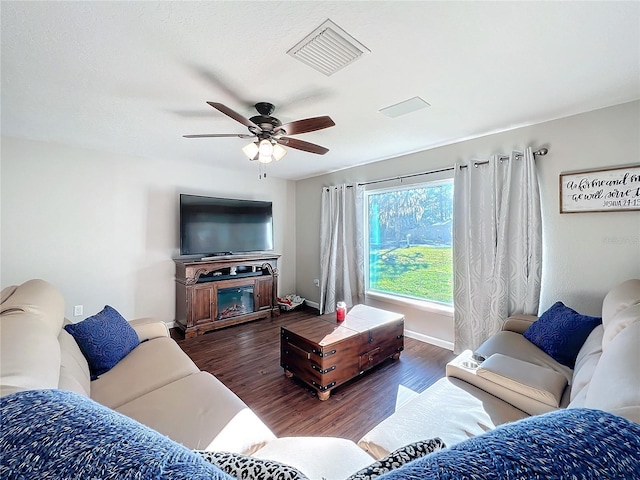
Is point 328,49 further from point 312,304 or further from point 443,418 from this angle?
point 312,304

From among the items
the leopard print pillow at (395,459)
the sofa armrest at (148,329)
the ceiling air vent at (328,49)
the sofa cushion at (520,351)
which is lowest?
the sofa cushion at (520,351)

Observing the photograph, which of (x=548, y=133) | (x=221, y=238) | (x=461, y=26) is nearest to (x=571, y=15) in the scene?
(x=461, y=26)

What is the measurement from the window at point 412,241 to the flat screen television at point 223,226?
1765 millimetres

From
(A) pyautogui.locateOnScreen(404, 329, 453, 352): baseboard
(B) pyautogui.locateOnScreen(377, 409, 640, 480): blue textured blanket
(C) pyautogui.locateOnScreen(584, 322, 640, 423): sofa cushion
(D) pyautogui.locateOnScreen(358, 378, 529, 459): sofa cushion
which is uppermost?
(B) pyautogui.locateOnScreen(377, 409, 640, 480): blue textured blanket

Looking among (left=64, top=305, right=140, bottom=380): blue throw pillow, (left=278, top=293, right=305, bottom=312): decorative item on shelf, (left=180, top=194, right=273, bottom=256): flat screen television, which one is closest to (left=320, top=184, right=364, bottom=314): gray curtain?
(left=278, top=293, right=305, bottom=312): decorative item on shelf

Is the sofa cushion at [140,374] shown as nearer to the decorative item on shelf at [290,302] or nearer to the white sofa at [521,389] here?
the white sofa at [521,389]

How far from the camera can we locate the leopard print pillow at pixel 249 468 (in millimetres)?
606

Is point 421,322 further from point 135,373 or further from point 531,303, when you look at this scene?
point 135,373

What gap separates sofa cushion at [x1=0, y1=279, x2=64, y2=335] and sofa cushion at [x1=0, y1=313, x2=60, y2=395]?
0.07 m

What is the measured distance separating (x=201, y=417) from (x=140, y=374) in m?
0.68

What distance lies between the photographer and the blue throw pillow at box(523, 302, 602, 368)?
71.9 inches

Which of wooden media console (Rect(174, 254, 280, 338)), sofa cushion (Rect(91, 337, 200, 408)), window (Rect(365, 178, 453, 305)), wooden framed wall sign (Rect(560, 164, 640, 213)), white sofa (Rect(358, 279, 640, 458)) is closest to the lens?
white sofa (Rect(358, 279, 640, 458))

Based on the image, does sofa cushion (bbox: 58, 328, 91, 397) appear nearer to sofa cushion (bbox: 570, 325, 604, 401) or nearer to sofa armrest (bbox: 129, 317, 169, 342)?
sofa armrest (bbox: 129, 317, 169, 342)

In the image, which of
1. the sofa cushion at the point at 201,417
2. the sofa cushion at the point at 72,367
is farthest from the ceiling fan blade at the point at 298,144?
the sofa cushion at the point at 72,367
